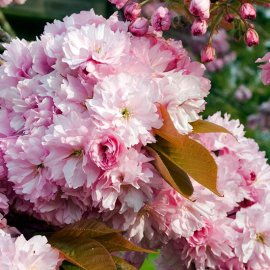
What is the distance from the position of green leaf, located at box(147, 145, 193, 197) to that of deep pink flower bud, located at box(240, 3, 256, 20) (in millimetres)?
248

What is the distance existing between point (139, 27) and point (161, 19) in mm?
36

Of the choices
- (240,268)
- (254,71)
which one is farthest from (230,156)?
(254,71)

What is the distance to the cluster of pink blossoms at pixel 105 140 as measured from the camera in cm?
116

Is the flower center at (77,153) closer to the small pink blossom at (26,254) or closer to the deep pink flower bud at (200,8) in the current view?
the small pink blossom at (26,254)

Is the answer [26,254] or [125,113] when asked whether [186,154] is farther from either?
[26,254]

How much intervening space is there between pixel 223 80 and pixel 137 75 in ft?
12.4

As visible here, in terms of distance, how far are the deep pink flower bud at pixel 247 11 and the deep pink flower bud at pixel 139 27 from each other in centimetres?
15

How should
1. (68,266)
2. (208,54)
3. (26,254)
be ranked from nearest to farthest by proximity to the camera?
(26,254) < (68,266) < (208,54)

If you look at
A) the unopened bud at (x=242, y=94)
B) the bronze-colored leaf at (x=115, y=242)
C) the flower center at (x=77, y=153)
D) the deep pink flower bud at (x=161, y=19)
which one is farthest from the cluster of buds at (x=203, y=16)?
the unopened bud at (x=242, y=94)

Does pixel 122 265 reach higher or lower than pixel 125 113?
lower

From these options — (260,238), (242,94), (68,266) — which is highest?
(68,266)

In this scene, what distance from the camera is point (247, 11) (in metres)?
1.22

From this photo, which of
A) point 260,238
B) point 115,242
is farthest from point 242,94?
point 115,242

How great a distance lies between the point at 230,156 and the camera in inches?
54.7
